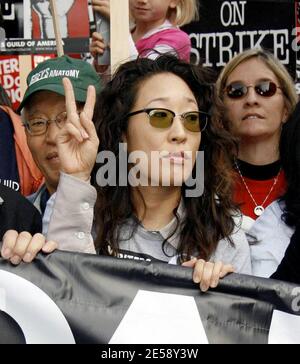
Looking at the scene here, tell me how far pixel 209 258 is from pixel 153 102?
2.00 ft

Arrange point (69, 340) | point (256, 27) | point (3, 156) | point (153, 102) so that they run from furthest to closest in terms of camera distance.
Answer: point (256, 27)
point (3, 156)
point (153, 102)
point (69, 340)

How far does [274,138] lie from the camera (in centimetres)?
412

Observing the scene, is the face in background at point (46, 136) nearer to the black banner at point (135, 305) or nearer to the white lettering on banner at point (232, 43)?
the black banner at point (135, 305)

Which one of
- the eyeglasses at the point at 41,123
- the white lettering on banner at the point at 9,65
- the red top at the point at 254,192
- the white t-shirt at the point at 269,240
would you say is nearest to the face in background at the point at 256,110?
the red top at the point at 254,192

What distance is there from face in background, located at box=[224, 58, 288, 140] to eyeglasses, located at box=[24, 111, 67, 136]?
29.4 inches

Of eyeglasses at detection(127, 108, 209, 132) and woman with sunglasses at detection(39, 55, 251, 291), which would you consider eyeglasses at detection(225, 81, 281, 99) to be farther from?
eyeglasses at detection(127, 108, 209, 132)

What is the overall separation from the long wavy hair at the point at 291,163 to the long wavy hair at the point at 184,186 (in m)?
0.27

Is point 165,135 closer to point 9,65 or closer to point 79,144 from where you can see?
point 79,144

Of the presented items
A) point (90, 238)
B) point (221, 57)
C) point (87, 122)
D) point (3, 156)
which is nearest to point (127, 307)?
point (90, 238)

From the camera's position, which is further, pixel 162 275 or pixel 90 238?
pixel 90 238

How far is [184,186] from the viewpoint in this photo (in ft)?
A: 11.2

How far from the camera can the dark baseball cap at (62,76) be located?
381 centimetres

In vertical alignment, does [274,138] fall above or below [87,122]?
below

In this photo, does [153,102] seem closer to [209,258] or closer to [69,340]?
[209,258]
